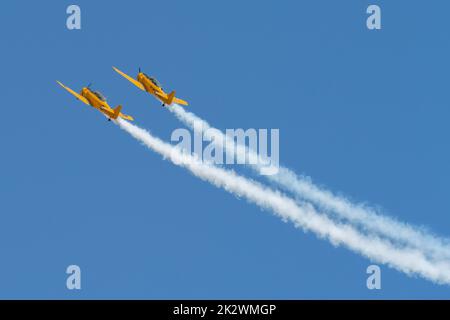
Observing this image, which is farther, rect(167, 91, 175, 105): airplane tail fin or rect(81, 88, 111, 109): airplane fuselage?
rect(167, 91, 175, 105): airplane tail fin

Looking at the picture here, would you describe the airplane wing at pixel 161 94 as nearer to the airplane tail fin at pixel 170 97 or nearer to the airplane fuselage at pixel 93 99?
the airplane tail fin at pixel 170 97

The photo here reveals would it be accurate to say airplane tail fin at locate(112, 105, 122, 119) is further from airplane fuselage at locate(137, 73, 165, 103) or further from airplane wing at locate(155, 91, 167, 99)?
airplane fuselage at locate(137, 73, 165, 103)

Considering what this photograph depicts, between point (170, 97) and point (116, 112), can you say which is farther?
point (170, 97)

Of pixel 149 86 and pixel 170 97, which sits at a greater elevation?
pixel 149 86

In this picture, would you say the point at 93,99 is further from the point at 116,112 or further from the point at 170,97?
the point at 170,97

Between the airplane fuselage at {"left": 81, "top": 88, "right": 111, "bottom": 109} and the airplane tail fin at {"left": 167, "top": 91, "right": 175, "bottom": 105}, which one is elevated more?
the airplane tail fin at {"left": 167, "top": 91, "right": 175, "bottom": 105}

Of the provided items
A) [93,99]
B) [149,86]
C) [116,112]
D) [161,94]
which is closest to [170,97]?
[161,94]

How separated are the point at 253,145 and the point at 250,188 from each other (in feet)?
12.8

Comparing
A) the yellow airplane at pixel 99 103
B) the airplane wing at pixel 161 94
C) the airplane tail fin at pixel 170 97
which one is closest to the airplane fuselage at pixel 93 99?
the yellow airplane at pixel 99 103

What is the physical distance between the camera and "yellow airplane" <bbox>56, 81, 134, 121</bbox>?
143625 millimetres

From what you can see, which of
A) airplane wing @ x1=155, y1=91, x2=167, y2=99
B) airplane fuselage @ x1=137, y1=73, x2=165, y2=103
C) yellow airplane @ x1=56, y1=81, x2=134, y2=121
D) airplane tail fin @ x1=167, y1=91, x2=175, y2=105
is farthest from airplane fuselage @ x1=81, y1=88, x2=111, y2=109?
airplane tail fin @ x1=167, y1=91, x2=175, y2=105

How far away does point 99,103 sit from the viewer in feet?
474
